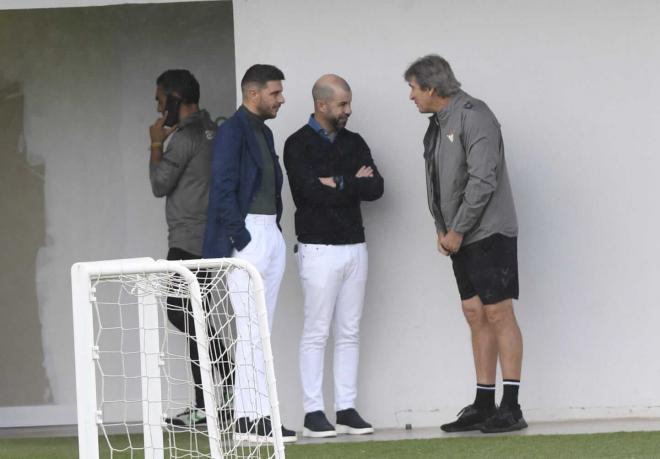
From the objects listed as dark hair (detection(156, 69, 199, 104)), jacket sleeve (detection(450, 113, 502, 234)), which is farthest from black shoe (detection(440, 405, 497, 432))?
dark hair (detection(156, 69, 199, 104))

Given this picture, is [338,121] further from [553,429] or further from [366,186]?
[553,429]

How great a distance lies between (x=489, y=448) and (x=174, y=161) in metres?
2.51

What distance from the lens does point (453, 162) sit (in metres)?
6.29

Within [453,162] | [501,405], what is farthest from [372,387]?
[453,162]

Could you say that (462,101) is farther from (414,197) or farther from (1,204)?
(1,204)

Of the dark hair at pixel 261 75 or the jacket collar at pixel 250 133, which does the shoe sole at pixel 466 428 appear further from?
the dark hair at pixel 261 75

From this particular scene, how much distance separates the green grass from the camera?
18.1 feet

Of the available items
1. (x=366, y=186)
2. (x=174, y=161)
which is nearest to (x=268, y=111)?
(x=366, y=186)

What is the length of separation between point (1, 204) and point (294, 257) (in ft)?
7.46

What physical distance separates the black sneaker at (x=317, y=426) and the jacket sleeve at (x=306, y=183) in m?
1.09

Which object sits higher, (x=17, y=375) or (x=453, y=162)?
(x=453, y=162)

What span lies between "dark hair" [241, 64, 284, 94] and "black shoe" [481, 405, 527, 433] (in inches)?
79.1

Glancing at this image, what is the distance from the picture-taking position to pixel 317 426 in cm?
652

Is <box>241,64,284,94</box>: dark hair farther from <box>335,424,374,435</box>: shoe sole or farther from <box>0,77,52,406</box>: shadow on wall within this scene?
<box>0,77,52,406</box>: shadow on wall
